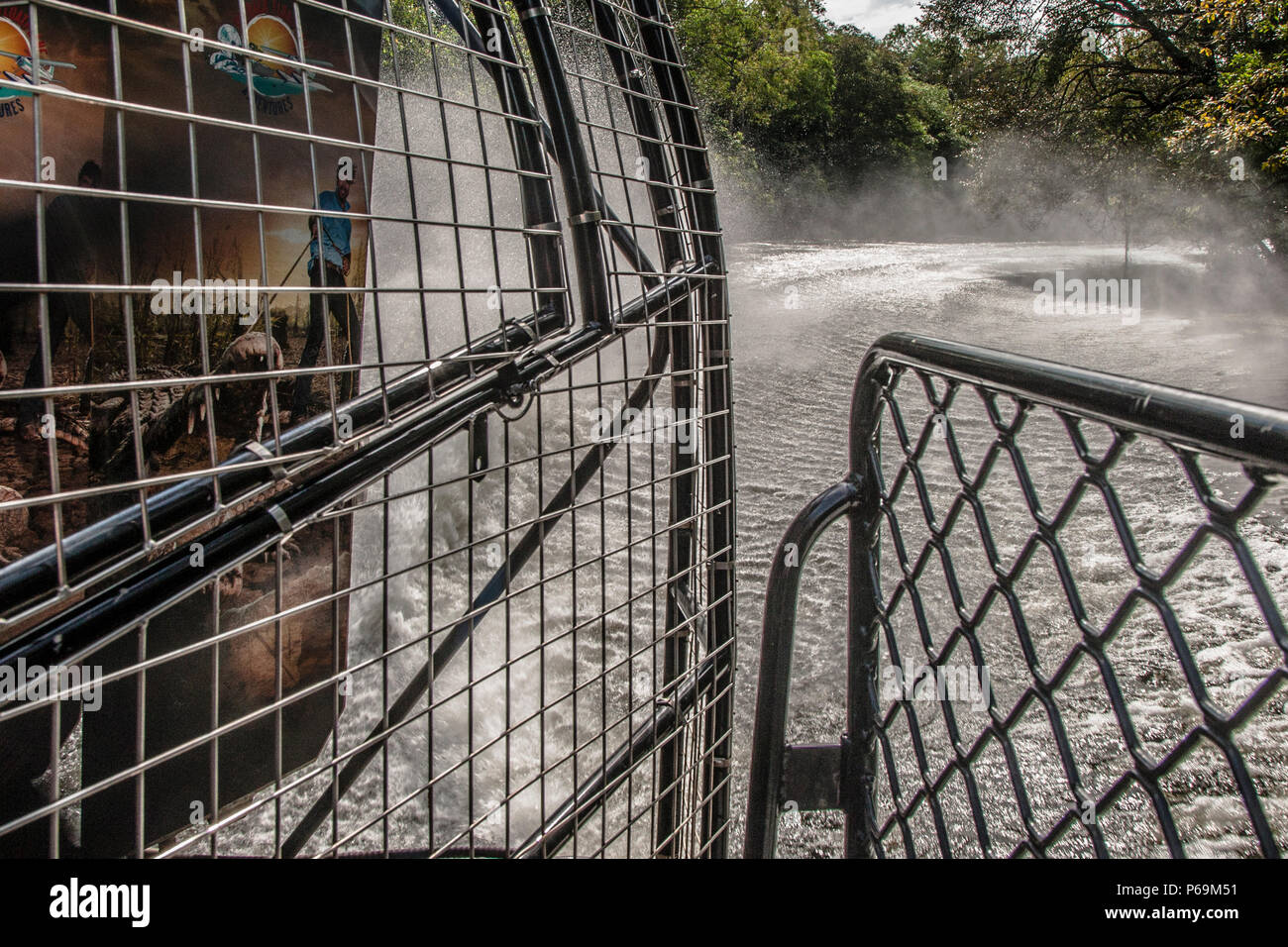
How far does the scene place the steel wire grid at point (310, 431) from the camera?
2.44ft

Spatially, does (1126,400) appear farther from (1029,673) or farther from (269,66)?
(269,66)

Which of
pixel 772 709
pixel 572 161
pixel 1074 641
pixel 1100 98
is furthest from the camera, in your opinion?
pixel 1100 98

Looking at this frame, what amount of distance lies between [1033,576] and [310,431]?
3.83 meters

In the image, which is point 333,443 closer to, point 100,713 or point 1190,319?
point 100,713

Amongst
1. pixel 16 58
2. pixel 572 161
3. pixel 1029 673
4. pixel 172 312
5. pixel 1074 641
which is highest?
pixel 16 58

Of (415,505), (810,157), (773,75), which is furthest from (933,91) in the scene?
(415,505)

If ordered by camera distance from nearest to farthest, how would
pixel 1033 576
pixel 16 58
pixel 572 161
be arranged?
1. pixel 572 161
2. pixel 16 58
3. pixel 1033 576

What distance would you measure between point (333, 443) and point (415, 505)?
2.94m

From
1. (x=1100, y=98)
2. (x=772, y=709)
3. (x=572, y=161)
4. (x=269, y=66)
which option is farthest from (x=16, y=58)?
(x=1100, y=98)

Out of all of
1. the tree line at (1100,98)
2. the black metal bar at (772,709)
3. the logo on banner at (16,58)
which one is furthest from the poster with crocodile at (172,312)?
the tree line at (1100,98)

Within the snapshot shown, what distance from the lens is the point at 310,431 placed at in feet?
2.90

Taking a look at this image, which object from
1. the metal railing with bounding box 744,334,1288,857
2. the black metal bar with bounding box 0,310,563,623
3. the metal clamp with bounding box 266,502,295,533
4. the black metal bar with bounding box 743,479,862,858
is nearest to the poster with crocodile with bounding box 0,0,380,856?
the black metal bar with bounding box 0,310,563,623

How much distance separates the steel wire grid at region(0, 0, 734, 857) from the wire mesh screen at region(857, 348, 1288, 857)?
0.40 m

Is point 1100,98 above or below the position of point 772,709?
above
